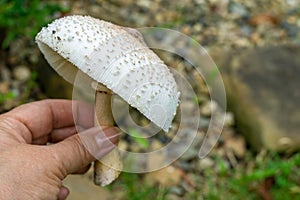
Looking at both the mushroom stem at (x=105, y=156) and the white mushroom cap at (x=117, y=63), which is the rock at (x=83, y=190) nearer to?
the mushroom stem at (x=105, y=156)

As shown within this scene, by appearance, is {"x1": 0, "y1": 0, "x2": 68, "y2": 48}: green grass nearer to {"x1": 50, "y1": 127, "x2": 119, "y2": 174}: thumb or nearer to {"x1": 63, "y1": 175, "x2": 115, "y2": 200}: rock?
{"x1": 63, "y1": 175, "x2": 115, "y2": 200}: rock

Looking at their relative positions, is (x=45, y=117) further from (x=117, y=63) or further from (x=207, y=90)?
(x=207, y=90)

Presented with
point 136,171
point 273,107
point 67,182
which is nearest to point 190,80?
point 273,107

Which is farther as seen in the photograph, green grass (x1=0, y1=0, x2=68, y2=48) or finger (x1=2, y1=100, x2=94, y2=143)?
green grass (x1=0, y1=0, x2=68, y2=48)

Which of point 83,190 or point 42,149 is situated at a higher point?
point 42,149

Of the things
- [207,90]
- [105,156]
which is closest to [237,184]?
[207,90]

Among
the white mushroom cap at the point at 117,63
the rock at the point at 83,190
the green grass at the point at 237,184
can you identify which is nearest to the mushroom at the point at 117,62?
the white mushroom cap at the point at 117,63

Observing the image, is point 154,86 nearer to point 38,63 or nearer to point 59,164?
point 59,164

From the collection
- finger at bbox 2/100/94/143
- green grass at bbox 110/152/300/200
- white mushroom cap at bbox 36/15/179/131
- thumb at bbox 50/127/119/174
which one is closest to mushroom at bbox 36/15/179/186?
white mushroom cap at bbox 36/15/179/131
